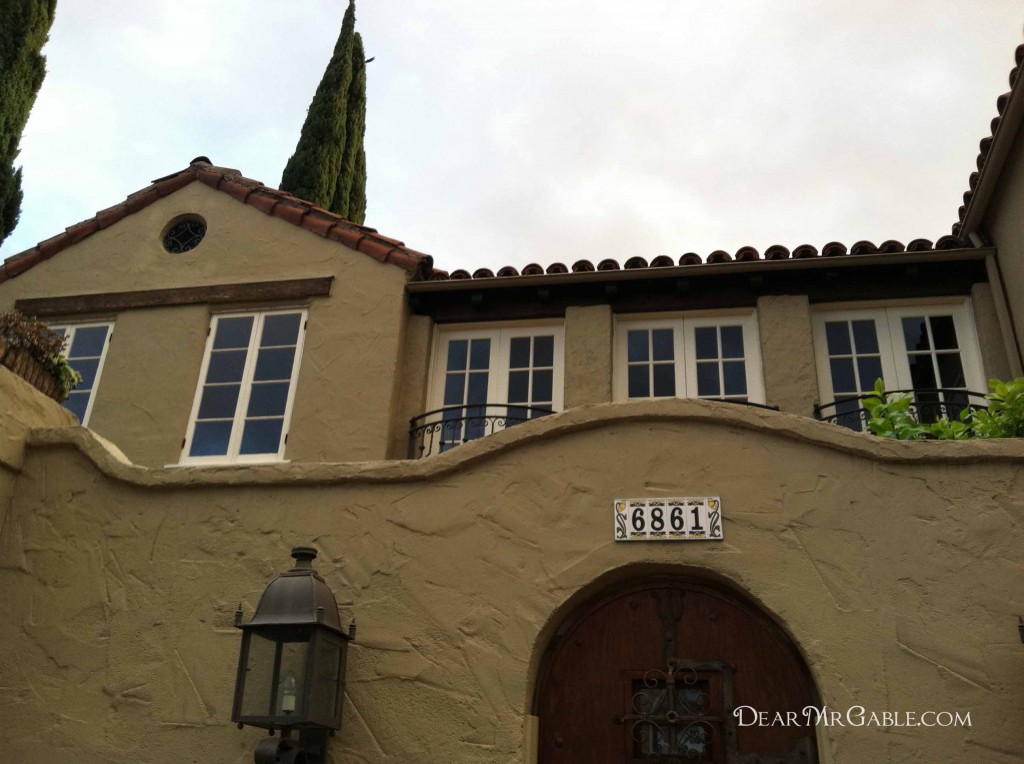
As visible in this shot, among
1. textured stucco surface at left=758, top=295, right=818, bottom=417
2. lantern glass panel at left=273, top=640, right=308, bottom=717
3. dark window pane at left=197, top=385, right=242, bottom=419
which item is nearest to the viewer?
lantern glass panel at left=273, top=640, right=308, bottom=717

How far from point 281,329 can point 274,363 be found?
450mm

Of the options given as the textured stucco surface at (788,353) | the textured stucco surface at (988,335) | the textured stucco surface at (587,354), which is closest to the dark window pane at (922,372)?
the textured stucco surface at (988,335)

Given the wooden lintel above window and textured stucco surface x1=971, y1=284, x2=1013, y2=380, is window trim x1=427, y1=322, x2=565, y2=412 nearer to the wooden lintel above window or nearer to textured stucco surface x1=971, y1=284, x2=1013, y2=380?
the wooden lintel above window

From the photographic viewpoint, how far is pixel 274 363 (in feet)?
32.8

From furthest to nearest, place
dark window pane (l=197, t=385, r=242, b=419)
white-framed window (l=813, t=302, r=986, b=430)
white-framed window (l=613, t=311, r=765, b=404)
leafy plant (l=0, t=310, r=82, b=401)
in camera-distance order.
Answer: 1. dark window pane (l=197, t=385, r=242, b=419)
2. white-framed window (l=613, t=311, r=765, b=404)
3. white-framed window (l=813, t=302, r=986, b=430)
4. leafy plant (l=0, t=310, r=82, b=401)

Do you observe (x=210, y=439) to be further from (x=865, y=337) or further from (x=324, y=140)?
(x=324, y=140)

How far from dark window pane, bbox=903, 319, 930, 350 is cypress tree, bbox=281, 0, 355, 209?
1070 cm

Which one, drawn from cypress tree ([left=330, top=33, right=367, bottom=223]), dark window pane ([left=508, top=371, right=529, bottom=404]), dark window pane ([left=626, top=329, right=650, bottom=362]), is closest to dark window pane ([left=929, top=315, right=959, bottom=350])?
dark window pane ([left=626, top=329, right=650, bottom=362])

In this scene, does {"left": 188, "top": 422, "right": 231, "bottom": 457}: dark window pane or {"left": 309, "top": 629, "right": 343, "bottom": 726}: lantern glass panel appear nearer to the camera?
{"left": 309, "top": 629, "right": 343, "bottom": 726}: lantern glass panel

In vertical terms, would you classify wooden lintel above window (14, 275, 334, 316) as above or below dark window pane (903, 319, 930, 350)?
above

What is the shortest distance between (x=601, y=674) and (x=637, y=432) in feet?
4.56

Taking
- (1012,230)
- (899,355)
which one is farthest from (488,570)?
(1012,230)

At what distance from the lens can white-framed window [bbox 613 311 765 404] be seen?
368 inches

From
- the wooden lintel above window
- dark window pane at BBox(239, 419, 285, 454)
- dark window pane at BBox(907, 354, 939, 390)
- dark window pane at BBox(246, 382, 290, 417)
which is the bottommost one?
dark window pane at BBox(239, 419, 285, 454)
